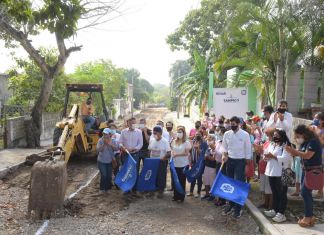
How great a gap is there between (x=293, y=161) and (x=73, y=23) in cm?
673

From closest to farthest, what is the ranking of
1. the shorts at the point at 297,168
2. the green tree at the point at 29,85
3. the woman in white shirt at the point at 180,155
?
the shorts at the point at 297,168 < the woman in white shirt at the point at 180,155 < the green tree at the point at 29,85

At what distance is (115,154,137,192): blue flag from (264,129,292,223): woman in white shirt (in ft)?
10.5

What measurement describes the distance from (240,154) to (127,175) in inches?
109

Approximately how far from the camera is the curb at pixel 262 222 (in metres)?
6.65

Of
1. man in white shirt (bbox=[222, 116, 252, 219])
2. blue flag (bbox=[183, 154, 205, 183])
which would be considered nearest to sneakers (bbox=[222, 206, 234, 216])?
man in white shirt (bbox=[222, 116, 252, 219])

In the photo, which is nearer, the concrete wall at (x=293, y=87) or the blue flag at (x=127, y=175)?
the blue flag at (x=127, y=175)

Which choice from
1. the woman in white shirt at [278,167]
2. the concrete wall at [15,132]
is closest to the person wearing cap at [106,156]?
the woman in white shirt at [278,167]

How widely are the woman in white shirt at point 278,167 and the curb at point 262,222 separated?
20 centimetres

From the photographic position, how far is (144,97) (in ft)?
323

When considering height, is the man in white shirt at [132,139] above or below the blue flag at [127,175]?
above

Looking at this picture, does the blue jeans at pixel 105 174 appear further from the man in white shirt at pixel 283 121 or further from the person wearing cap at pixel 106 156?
the man in white shirt at pixel 283 121

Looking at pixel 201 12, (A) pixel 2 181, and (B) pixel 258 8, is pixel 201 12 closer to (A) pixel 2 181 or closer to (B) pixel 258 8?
(B) pixel 258 8

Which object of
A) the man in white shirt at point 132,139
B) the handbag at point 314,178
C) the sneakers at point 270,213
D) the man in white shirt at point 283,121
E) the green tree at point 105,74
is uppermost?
the green tree at point 105,74

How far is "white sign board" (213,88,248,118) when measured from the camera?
1617cm
